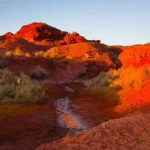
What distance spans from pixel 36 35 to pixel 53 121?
6080cm

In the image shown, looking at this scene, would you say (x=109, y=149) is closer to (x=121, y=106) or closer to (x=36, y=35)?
(x=121, y=106)

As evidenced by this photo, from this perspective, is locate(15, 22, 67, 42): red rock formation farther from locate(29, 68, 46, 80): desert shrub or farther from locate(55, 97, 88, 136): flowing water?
locate(55, 97, 88, 136): flowing water

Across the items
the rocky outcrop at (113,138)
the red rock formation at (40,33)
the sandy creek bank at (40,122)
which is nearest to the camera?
the rocky outcrop at (113,138)

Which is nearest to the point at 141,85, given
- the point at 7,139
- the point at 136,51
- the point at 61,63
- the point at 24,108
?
the point at 24,108

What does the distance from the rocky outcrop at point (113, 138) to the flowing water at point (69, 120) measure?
6.96ft

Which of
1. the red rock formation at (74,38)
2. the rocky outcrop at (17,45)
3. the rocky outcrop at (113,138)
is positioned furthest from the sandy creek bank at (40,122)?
the red rock formation at (74,38)

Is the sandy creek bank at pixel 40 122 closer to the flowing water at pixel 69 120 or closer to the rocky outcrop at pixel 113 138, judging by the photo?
the flowing water at pixel 69 120

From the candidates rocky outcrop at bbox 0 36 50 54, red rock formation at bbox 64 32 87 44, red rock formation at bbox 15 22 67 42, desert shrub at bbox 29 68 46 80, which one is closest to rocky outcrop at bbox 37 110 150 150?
desert shrub at bbox 29 68 46 80

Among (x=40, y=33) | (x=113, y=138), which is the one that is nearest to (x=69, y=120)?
(x=113, y=138)

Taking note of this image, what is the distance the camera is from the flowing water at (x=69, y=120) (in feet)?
40.5

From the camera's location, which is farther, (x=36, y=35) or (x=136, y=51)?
(x=36, y=35)

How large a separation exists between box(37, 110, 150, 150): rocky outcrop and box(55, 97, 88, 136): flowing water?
2121 millimetres

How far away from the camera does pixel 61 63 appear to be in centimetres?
4212

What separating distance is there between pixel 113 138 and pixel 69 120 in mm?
5194
